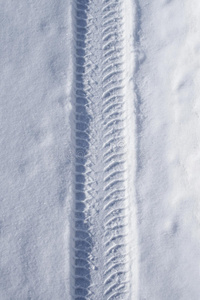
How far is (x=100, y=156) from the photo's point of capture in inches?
45.6

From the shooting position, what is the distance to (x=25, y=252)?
3.53 feet

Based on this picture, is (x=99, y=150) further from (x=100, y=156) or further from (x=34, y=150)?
(x=34, y=150)

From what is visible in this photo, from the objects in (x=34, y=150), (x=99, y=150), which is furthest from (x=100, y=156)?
(x=34, y=150)

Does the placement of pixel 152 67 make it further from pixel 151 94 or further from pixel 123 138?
pixel 123 138

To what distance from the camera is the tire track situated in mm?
1102

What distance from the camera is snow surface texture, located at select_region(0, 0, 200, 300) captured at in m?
1.08

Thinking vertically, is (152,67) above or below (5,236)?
above

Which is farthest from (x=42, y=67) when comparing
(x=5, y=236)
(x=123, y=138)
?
(x=5, y=236)

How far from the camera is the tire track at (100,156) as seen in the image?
3.61ft

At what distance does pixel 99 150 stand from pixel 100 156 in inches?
0.8

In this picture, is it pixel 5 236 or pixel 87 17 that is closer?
pixel 5 236

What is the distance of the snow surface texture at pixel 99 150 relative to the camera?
108 cm

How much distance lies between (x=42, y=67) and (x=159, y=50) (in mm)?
381

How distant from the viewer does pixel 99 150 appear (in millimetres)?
1160
